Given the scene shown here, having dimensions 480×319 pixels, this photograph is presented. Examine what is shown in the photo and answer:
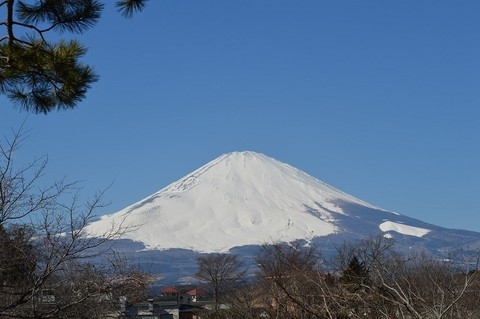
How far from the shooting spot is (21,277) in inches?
283

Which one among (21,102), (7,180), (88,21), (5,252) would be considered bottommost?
(5,252)

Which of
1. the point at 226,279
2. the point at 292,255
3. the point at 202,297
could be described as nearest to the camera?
the point at 292,255

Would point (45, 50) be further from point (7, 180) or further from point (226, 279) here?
point (226, 279)

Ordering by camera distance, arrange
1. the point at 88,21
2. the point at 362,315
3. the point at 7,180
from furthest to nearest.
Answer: the point at 362,315
the point at 7,180
the point at 88,21

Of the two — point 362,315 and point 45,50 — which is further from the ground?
point 45,50

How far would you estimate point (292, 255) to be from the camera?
45.5 meters

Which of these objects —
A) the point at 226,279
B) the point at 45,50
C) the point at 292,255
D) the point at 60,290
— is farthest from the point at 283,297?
the point at 226,279

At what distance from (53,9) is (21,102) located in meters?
0.84

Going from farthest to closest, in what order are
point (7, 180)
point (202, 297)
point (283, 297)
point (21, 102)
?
point (202, 297)
point (283, 297)
point (7, 180)
point (21, 102)

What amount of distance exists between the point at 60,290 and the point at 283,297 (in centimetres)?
288

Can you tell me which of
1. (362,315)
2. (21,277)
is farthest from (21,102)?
(362,315)

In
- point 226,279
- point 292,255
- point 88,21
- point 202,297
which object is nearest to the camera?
point 88,21

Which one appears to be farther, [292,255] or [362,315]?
[292,255]

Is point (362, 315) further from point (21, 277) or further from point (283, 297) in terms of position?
point (21, 277)
